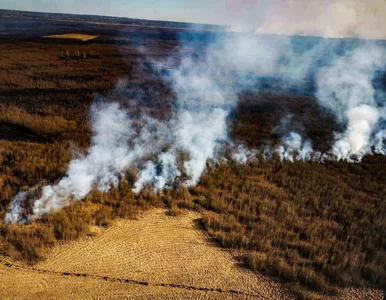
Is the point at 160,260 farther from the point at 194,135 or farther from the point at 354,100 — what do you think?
the point at 354,100

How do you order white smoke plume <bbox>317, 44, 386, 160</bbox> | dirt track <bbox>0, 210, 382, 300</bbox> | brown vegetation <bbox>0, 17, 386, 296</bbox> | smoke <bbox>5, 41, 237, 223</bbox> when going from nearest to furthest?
dirt track <bbox>0, 210, 382, 300</bbox>
brown vegetation <bbox>0, 17, 386, 296</bbox>
smoke <bbox>5, 41, 237, 223</bbox>
white smoke plume <bbox>317, 44, 386, 160</bbox>

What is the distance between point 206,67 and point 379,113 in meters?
22.0

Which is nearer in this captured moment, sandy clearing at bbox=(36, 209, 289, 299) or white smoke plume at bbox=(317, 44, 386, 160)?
sandy clearing at bbox=(36, 209, 289, 299)

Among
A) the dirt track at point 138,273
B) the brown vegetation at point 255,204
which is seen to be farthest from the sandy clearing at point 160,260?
the brown vegetation at point 255,204

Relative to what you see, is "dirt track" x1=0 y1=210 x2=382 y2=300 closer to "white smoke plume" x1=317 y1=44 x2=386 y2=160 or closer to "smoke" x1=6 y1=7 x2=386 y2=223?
"smoke" x1=6 y1=7 x2=386 y2=223

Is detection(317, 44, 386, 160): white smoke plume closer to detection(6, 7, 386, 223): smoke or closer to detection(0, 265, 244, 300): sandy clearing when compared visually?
detection(6, 7, 386, 223): smoke

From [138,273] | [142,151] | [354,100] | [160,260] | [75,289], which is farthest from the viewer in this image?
[354,100]

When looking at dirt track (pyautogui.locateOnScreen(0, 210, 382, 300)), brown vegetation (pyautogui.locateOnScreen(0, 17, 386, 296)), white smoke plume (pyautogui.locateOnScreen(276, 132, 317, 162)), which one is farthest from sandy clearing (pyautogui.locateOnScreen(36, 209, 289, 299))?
white smoke plume (pyautogui.locateOnScreen(276, 132, 317, 162))

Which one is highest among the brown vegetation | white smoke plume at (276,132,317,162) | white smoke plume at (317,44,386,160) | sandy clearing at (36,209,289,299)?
white smoke plume at (317,44,386,160)

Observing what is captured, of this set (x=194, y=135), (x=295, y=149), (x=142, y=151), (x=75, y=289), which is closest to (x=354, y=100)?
(x=295, y=149)

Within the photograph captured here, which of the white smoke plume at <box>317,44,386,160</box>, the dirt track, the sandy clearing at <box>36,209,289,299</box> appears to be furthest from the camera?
the white smoke plume at <box>317,44,386,160</box>

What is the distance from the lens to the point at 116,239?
7.58m

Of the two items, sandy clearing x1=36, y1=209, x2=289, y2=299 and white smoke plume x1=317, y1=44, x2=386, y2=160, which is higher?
white smoke plume x1=317, y1=44, x2=386, y2=160

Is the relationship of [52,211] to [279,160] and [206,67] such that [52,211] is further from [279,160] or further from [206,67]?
[206,67]
